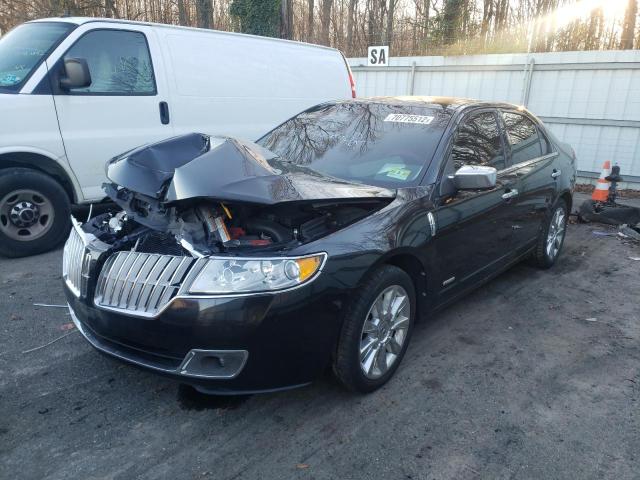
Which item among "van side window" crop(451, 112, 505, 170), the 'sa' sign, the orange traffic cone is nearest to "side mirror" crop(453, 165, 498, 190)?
"van side window" crop(451, 112, 505, 170)

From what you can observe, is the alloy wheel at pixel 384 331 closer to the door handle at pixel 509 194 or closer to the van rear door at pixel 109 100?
the door handle at pixel 509 194

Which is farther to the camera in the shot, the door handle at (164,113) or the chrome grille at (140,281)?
the door handle at (164,113)

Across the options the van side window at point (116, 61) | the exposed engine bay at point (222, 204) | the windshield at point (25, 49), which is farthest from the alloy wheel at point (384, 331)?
the windshield at point (25, 49)

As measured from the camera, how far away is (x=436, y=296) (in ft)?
11.2

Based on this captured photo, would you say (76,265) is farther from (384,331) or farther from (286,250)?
(384,331)

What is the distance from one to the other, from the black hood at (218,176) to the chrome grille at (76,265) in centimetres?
43

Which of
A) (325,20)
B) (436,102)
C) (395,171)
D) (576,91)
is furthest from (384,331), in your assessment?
(325,20)

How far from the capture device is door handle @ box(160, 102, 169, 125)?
18.2 feet

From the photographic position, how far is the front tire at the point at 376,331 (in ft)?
8.86

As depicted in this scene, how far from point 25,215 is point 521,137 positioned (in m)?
4.73

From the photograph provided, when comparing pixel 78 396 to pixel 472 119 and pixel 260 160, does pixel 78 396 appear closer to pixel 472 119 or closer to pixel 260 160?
pixel 260 160

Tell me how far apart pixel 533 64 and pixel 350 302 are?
9171mm

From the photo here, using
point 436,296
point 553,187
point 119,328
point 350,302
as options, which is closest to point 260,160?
point 350,302

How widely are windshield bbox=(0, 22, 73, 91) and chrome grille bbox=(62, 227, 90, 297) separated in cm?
252
